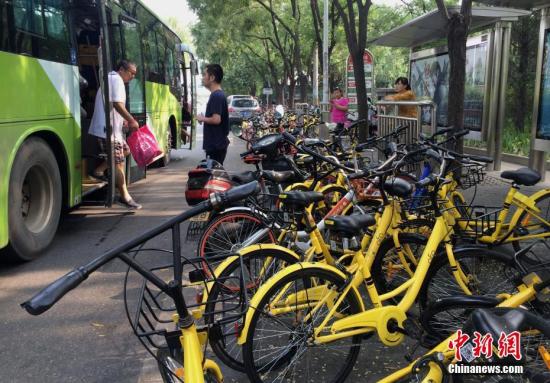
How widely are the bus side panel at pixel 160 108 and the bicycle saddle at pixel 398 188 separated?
7077 mm

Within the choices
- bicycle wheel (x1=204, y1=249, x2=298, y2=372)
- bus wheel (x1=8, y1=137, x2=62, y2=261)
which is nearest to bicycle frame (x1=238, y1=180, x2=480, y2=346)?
bicycle wheel (x1=204, y1=249, x2=298, y2=372)

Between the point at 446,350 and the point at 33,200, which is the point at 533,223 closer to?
the point at 446,350

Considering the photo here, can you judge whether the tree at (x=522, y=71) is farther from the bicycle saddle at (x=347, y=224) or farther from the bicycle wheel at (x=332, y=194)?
the bicycle saddle at (x=347, y=224)

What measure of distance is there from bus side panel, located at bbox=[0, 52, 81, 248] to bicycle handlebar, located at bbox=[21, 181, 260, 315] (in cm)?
359

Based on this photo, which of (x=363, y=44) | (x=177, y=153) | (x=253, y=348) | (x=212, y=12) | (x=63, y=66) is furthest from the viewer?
(x=212, y=12)

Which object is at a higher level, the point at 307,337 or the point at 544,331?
the point at 544,331

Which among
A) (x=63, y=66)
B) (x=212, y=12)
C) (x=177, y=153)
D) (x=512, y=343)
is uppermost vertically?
(x=212, y=12)

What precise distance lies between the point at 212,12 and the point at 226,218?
2082 cm

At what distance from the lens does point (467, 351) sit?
185 centimetres

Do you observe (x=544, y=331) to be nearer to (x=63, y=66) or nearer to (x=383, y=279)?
(x=383, y=279)

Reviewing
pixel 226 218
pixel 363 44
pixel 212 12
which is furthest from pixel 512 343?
pixel 212 12

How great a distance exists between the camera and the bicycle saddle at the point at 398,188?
10.9 feet

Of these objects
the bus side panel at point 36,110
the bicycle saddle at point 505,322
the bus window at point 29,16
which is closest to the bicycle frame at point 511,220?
the bicycle saddle at point 505,322

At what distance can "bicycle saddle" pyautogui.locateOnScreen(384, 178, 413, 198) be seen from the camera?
10.9ft
